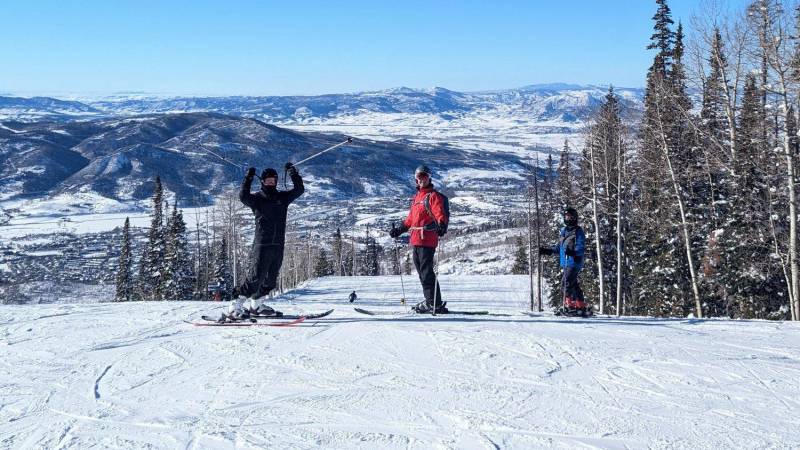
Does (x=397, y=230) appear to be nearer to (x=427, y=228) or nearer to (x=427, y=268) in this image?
(x=427, y=228)

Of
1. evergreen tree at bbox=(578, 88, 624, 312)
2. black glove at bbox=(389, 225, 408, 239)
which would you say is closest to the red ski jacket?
black glove at bbox=(389, 225, 408, 239)

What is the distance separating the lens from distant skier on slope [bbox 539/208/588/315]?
32.3 feet

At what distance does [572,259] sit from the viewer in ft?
32.4

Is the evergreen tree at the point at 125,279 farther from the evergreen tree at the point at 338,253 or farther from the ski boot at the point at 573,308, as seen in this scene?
the ski boot at the point at 573,308

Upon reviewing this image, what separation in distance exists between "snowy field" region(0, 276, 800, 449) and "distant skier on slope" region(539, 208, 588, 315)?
1.54 metres

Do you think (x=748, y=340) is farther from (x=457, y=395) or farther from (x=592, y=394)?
(x=457, y=395)

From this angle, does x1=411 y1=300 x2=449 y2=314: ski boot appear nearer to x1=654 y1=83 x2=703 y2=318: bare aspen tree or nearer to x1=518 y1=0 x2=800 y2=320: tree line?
x1=518 y1=0 x2=800 y2=320: tree line

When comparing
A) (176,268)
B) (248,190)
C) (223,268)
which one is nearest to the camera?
(248,190)

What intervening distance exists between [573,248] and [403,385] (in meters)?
5.51

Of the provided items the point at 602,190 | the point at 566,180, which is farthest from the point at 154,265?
the point at 602,190

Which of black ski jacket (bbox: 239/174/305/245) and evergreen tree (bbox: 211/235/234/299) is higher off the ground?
black ski jacket (bbox: 239/174/305/245)

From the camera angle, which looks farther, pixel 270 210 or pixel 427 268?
pixel 427 268

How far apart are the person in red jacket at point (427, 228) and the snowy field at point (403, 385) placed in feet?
2.31

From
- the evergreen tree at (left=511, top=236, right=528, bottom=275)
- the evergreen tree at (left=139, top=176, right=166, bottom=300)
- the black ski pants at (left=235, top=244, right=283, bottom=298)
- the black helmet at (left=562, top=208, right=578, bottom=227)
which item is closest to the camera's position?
the black ski pants at (left=235, top=244, right=283, bottom=298)
